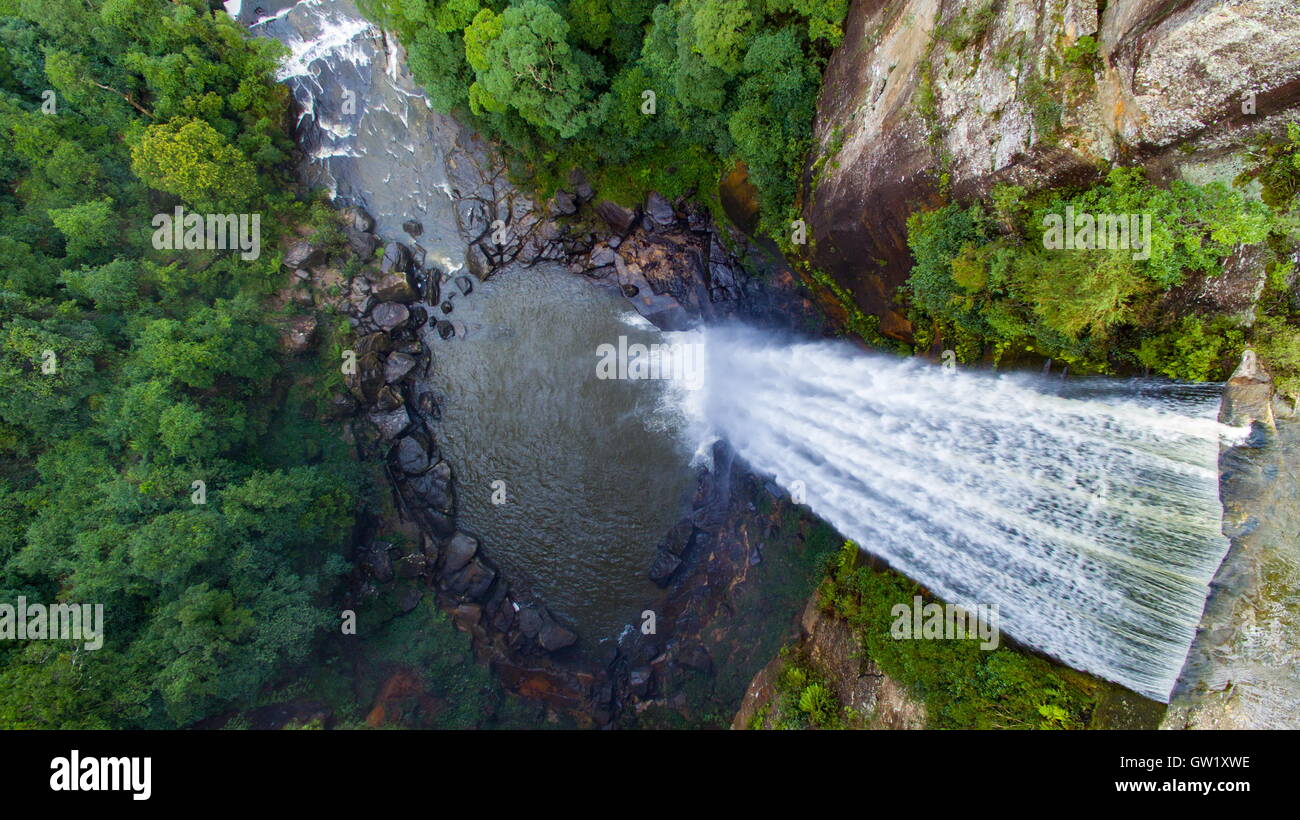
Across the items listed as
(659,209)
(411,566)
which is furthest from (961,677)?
(411,566)

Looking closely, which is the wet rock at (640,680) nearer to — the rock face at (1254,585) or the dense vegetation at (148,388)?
the dense vegetation at (148,388)

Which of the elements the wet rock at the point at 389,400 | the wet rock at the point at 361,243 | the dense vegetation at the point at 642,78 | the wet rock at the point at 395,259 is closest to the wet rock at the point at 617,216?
the dense vegetation at the point at 642,78

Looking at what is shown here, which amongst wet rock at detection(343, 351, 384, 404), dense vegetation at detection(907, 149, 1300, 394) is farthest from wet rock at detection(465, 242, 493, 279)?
dense vegetation at detection(907, 149, 1300, 394)

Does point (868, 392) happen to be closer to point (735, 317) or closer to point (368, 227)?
point (735, 317)

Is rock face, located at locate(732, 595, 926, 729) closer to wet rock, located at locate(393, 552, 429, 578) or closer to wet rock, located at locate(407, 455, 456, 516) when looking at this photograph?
wet rock, located at locate(393, 552, 429, 578)

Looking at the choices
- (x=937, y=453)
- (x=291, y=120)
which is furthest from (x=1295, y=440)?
(x=291, y=120)

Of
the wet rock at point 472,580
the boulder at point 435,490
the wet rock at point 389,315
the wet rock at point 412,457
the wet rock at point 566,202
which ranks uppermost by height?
the wet rock at point 566,202

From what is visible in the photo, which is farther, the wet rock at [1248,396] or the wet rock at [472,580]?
the wet rock at [472,580]
